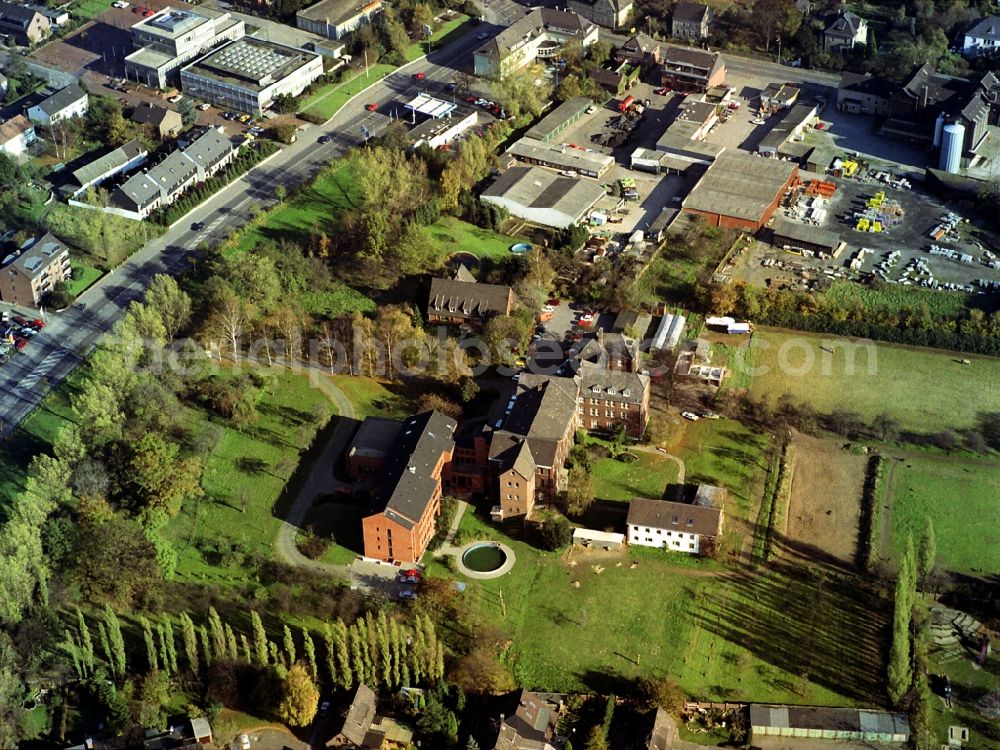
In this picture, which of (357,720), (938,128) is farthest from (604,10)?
(357,720)

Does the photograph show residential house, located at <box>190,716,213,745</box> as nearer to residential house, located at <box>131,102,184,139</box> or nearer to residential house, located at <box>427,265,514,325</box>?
residential house, located at <box>427,265,514,325</box>

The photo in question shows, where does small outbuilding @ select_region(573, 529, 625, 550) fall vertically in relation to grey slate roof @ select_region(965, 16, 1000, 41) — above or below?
below

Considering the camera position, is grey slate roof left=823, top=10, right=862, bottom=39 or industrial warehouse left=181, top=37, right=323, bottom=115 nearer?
industrial warehouse left=181, top=37, right=323, bottom=115

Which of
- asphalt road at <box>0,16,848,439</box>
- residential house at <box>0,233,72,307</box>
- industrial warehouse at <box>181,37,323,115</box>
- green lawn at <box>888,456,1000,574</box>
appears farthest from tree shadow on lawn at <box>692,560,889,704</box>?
industrial warehouse at <box>181,37,323,115</box>

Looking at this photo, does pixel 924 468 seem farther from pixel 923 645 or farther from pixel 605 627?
pixel 605 627

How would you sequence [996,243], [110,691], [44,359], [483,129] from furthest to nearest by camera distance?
[483,129] → [996,243] → [44,359] → [110,691]

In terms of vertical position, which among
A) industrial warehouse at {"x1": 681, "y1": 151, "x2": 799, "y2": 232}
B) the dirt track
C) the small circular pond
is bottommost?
the small circular pond

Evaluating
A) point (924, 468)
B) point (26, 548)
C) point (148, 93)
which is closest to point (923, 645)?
point (924, 468)
